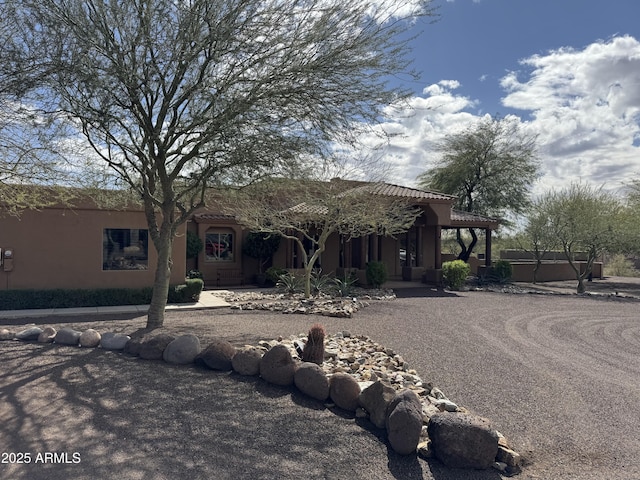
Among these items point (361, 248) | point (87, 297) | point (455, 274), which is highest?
point (361, 248)

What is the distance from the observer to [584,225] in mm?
21531

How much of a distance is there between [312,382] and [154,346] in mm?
2855

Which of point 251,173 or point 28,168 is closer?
point 251,173

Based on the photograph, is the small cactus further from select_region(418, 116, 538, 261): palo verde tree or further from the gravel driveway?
select_region(418, 116, 538, 261): palo verde tree

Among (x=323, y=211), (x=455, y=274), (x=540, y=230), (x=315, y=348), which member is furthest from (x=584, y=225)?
(x=315, y=348)

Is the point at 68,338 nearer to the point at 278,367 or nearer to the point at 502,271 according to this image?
the point at 278,367

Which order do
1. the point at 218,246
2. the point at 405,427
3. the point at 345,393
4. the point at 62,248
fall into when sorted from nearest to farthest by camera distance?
the point at 405,427 < the point at 345,393 < the point at 62,248 < the point at 218,246

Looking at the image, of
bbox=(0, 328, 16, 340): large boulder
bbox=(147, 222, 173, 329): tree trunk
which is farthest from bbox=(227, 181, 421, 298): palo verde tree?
bbox=(0, 328, 16, 340): large boulder

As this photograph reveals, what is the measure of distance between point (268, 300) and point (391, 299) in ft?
14.4

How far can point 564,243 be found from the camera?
22.0 meters

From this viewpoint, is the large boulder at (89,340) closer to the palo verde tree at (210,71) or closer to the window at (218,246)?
the palo verde tree at (210,71)

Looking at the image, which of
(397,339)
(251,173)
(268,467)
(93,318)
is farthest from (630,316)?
(93,318)

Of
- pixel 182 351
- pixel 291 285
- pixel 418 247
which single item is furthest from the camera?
pixel 418 247

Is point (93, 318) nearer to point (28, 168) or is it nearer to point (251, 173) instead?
point (28, 168)
